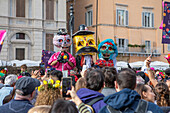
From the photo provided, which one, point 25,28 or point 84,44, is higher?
point 25,28

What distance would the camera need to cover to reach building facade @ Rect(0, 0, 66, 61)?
23141 mm

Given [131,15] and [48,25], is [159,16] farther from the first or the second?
[48,25]

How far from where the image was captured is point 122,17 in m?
28.7

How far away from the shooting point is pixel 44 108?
2.91m

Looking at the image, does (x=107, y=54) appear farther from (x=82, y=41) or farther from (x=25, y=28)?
(x=25, y=28)

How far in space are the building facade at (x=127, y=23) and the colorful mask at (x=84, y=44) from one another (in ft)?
58.2

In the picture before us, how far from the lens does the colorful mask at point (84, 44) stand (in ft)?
29.7

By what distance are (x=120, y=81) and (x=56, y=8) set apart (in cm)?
2355

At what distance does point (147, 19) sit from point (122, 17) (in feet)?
10.7

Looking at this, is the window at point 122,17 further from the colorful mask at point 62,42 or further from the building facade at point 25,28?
the colorful mask at point 62,42

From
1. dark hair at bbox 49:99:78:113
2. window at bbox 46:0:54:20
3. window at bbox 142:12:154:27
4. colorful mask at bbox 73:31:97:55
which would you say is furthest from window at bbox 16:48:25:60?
dark hair at bbox 49:99:78:113

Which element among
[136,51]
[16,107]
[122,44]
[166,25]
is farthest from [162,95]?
[136,51]

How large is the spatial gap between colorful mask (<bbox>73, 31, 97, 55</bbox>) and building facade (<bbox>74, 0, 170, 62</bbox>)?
17.7 metres

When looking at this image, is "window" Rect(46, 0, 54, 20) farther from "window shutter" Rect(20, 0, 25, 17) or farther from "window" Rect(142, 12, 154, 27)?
"window" Rect(142, 12, 154, 27)
